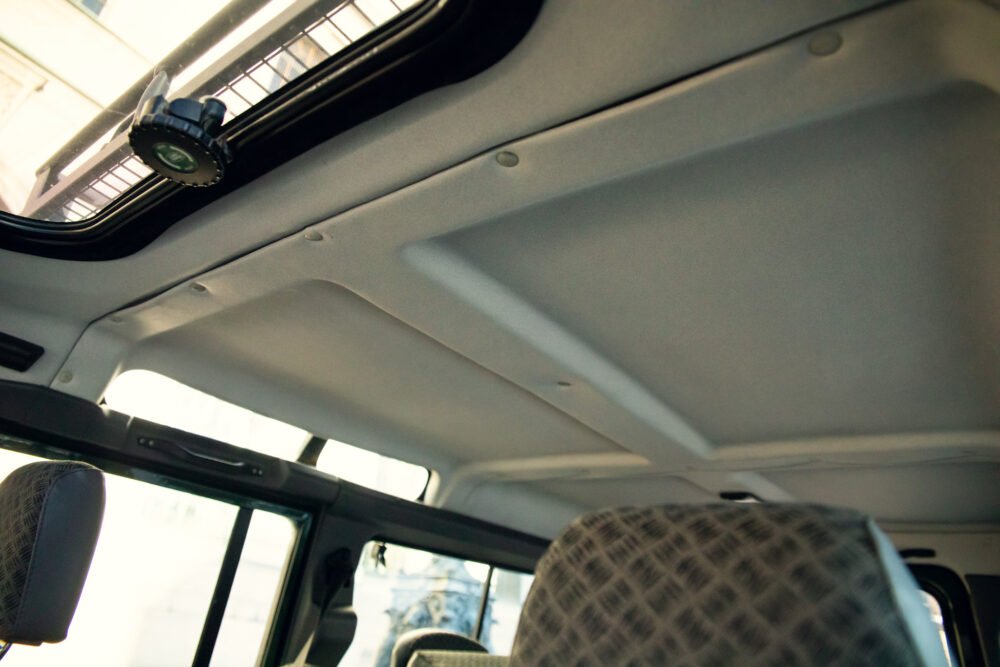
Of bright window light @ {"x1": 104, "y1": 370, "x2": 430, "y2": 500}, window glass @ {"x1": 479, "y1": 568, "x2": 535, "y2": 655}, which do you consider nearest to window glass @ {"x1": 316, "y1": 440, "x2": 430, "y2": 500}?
bright window light @ {"x1": 104, "y1": 370, "x2": 430, "y2": 500}

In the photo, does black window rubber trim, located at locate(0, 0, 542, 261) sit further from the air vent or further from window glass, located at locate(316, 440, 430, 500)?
window glass, located at locate(316, 440, 430, 500)

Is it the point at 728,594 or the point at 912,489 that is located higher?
the point at 912,489

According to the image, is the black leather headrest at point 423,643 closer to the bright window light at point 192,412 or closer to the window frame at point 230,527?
the window frame at point 230,527

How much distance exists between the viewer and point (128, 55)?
1.42 metres

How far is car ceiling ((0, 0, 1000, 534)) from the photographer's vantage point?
1.12 meters

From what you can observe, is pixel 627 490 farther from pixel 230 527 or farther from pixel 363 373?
pixel 230 527

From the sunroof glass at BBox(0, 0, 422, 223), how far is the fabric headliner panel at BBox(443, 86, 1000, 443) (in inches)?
25.2

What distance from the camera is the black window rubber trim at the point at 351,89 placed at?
1.12 metres

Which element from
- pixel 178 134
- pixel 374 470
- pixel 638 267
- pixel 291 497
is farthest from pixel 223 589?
pixel 638 267

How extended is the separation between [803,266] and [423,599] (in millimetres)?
3030

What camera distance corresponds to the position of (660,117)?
1.21 meters

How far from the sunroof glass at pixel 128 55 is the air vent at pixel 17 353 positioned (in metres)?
0.94

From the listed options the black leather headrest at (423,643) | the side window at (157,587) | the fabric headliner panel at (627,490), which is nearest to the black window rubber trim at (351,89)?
the side window at (157,587)

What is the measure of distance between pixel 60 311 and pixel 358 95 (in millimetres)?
1836
